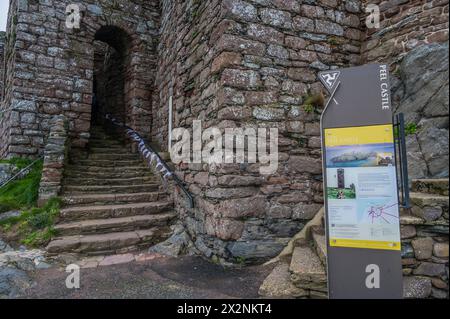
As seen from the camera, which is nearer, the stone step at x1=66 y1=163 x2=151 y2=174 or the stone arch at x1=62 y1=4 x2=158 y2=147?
the stone step at x1=66 y1=163 x2=151 y2=174

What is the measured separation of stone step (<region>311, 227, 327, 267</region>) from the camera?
254cm

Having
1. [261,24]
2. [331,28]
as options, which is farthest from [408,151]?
[261,24]

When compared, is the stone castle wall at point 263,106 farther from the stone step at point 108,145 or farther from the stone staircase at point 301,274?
the stone step at point 108,145

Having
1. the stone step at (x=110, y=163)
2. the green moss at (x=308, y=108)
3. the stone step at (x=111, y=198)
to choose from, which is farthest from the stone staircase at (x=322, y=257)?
the stone step at (x=110, y=163)

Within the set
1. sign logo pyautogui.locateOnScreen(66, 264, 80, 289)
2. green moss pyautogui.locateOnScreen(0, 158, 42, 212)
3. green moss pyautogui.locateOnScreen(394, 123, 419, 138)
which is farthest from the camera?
green moss pyautogui.locateOnScreen(0, 158, 42, 212)

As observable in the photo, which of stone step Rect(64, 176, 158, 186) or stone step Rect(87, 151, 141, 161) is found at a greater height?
stone step Rect(87, 151, 141, 161)

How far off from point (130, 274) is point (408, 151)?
130 inches

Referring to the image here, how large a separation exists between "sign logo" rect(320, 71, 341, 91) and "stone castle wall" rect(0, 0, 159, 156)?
17.8ft

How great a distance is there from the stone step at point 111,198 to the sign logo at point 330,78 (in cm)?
351

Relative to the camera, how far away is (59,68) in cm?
609

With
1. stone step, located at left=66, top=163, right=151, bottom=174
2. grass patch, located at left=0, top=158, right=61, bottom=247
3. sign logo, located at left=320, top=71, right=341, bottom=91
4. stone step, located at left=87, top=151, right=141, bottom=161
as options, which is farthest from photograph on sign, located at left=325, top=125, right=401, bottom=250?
stone step, located at left=87, top=151, right=141, bottom=161

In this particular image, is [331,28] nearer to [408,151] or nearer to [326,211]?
[408,151]

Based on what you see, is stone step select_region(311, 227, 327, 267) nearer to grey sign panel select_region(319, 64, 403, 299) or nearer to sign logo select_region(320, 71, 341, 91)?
grey sign panel select_region(319, 64, 403, 299)

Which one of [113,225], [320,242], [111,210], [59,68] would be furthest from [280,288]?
[59,68]
